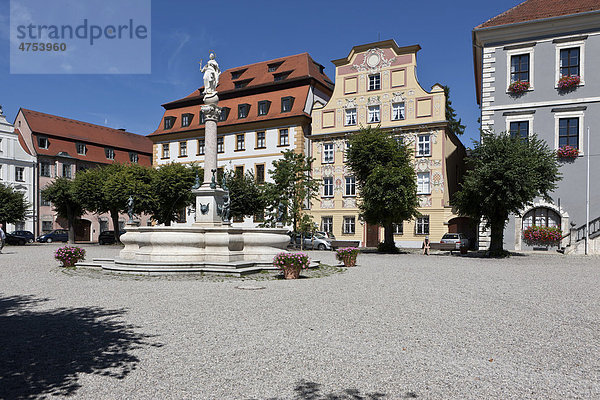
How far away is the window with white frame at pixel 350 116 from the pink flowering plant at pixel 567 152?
16.0 m

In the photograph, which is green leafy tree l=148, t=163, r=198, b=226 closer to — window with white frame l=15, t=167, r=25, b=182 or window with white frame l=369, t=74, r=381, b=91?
window with white frame l=369, t=74, r=381, b=91

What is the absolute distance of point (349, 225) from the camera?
39.9 metres

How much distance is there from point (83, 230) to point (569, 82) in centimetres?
5050

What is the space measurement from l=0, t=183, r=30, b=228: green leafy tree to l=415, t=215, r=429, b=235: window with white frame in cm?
3305

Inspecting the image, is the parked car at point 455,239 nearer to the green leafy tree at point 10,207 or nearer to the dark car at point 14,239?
the dark car at point 14,239

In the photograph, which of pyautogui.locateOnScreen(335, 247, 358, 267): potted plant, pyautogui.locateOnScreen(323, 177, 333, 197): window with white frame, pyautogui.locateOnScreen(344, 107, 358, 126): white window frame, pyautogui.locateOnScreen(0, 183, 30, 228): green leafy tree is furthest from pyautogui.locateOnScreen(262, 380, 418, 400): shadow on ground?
pyautogui.locateOnScreen(0, 183, 30, 228): green leafy tree

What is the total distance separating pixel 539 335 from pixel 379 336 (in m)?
2.43

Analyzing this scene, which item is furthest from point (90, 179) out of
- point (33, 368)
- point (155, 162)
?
point (33, 368)

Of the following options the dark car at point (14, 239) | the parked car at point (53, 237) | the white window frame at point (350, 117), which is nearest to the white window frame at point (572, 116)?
the white window frame at point (350, 117)

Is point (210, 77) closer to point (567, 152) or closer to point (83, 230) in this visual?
point (567, 152)

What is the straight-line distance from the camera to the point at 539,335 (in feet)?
23.0

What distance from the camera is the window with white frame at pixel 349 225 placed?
3972cm

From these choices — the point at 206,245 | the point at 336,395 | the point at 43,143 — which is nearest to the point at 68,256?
the point at 206,245

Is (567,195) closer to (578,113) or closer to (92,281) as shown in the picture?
(578,113)
